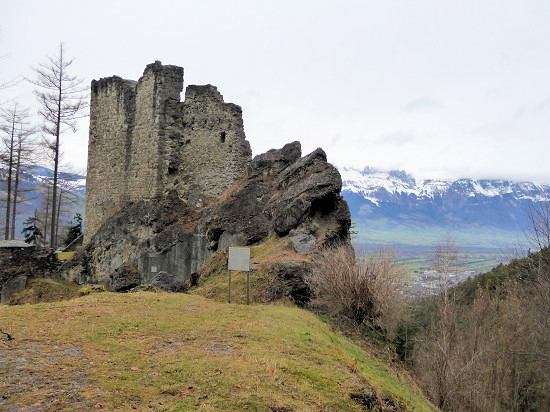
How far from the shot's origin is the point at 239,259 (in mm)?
11352

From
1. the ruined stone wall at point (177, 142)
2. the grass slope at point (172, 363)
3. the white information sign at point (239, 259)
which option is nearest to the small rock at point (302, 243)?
the white information sign at point (239, 259)

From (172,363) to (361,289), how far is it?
7477mm

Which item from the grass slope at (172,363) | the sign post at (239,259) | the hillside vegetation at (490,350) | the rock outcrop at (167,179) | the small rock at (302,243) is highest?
the rock outcrop at (167,179)

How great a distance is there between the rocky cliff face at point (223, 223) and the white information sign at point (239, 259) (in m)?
4.67

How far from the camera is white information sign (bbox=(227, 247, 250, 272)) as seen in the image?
11297mm

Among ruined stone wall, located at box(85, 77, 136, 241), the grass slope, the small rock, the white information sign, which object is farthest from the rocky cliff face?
the grass slope

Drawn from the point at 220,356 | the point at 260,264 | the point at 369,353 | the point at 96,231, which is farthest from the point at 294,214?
the point at 96,231

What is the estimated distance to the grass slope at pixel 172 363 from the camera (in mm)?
5355

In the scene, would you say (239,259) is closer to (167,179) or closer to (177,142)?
(167,179)

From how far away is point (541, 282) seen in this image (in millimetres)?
16484

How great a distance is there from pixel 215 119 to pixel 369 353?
16.1m

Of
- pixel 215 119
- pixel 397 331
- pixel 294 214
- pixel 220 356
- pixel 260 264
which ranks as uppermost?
pixel 215 119

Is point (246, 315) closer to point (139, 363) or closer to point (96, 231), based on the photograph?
point (139, 363)

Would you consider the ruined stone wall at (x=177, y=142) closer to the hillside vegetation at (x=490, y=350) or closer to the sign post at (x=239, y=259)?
the hillside vegetation at (x=490, y=350)
